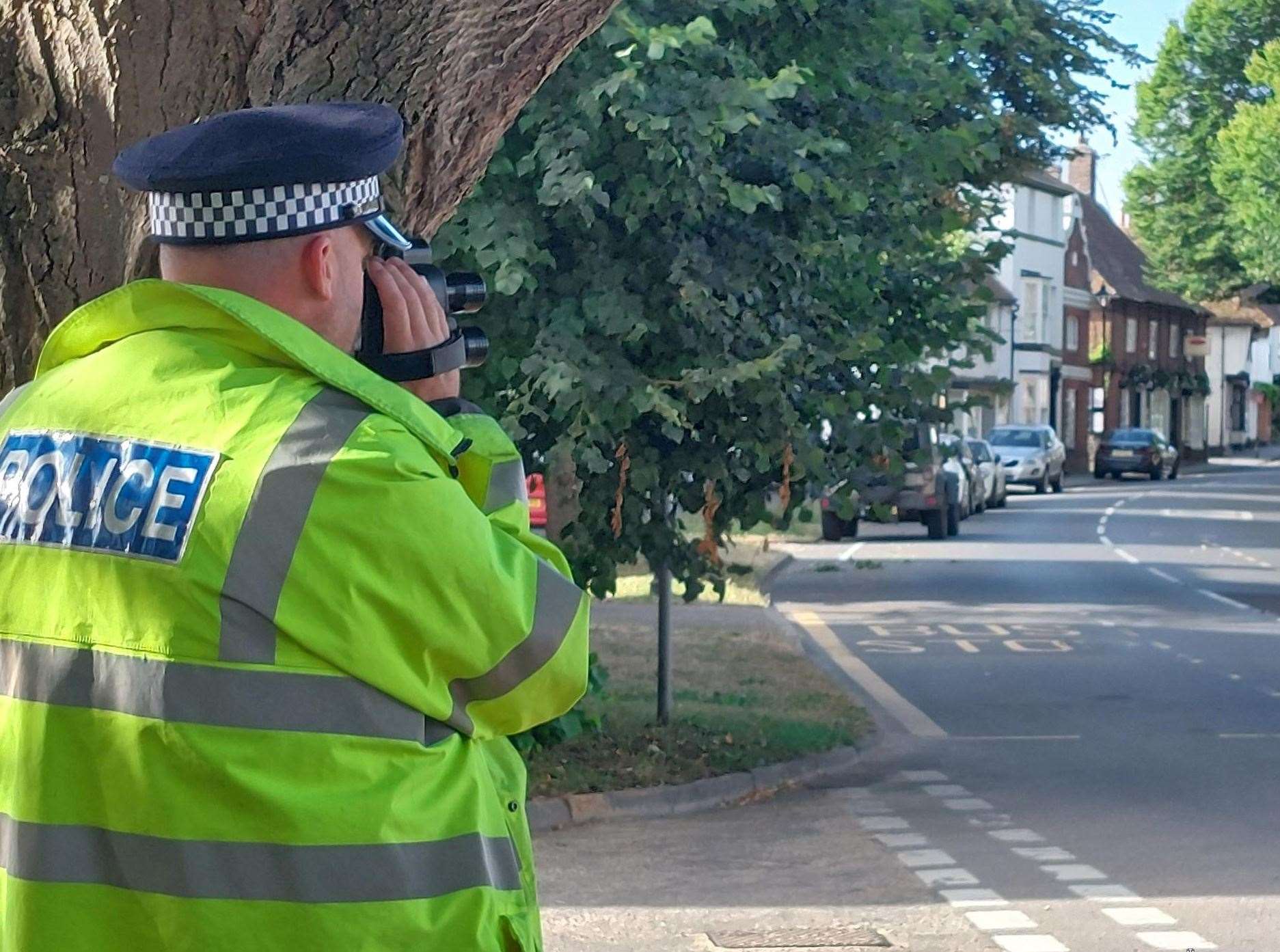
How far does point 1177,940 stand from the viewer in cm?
661

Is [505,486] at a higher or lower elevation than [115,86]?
lower

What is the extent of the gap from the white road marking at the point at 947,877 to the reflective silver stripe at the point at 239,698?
583 centimetres

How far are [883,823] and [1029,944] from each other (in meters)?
2.45

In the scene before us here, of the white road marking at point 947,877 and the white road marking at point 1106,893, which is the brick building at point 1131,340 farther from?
the white road marking at point 1106,893

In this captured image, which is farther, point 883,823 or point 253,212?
point 883,823

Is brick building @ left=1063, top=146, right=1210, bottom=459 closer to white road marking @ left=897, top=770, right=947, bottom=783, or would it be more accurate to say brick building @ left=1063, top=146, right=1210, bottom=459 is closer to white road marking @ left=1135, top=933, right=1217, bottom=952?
white road marking @ left=897, top=770, right=947, bottom=783

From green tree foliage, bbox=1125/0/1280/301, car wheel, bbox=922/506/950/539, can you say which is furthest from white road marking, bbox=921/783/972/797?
green tree foliage, bbox=1125/0/1280/301

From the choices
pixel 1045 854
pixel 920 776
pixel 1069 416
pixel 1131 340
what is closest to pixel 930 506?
pixel 920 776

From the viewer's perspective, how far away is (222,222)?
2.20 metres

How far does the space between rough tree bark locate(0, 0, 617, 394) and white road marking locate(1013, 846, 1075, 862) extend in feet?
17.0

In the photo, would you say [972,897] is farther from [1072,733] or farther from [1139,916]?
[1072,733]

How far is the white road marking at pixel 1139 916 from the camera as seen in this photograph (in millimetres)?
6879

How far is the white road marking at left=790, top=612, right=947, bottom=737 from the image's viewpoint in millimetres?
12320

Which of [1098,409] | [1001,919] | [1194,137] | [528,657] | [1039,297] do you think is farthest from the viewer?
[1098,409]
